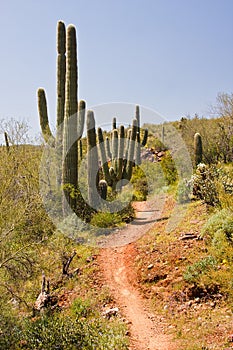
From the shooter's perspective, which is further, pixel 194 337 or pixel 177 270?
pixel 177 270

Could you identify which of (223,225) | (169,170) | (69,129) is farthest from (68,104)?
(169,170)

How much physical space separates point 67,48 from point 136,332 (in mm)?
8588

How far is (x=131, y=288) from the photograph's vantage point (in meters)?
7.39

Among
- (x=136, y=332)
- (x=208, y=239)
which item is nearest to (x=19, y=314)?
(x=136, y=332)

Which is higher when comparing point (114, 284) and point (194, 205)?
point (194, 205)

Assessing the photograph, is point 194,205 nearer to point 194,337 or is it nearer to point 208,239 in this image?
point 208,239

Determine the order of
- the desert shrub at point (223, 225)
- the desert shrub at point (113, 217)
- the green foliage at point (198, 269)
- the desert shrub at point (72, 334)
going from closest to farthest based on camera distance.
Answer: the desert shrub at point (72, 334) → the desert shrub at point (223, 225) → the green foliage at point (198, 269) → the desert shrub at point (113, 217)

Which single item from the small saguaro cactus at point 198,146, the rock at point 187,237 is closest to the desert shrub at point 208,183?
the rock at point 187,237

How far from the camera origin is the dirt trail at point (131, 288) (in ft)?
17.8

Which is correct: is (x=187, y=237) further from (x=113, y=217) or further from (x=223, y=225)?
(x=113, y=217)

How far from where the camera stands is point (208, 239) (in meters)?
7.66

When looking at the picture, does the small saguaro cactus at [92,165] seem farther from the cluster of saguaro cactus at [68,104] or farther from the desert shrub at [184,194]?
the desert shrub at [184,194]

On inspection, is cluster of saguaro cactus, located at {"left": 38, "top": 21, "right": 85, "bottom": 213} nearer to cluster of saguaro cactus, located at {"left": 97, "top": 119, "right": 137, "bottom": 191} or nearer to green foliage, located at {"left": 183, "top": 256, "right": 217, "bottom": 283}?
cluster of saguaro cactus, located at {"left": 97, "top": 119, "right": 137, "bottom": 191}

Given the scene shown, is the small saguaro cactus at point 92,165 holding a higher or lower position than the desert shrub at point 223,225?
higher
